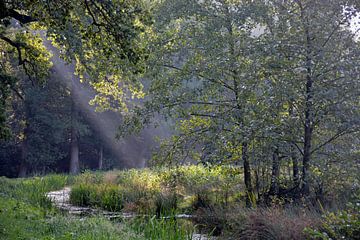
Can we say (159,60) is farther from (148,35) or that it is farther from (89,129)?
(89,129)

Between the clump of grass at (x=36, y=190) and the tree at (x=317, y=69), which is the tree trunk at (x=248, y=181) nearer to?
the tree at (x=317, y=69)

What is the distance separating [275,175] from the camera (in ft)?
37.8

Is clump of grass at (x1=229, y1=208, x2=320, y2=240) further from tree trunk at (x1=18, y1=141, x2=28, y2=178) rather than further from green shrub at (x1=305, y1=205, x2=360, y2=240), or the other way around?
tree trunk at (x1=18, y1=141, x2=28, y2=178)

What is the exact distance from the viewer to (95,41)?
8141mm

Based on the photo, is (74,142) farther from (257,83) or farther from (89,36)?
(89,36)

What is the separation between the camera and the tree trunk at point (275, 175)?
36.9 feet

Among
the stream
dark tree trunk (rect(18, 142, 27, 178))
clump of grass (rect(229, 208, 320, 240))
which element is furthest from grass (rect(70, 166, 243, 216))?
dark tree trunk (rect(18, 142, 27, 178))

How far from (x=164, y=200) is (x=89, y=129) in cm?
2543

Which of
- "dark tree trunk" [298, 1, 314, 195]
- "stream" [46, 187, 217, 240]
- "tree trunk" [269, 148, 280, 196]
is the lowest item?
"stream" [46, 187, 217, 240]

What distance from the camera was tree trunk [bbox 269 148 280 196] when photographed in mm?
11242

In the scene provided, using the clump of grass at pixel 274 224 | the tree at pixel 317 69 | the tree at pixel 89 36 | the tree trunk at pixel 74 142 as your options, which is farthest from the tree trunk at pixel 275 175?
the tree trunk at pixel 74 142

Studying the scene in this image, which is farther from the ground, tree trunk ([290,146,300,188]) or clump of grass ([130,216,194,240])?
tree trunk ([290,146,300,188])

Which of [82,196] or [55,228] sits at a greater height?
[82,196]

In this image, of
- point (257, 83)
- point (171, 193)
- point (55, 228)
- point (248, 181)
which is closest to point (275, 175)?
point (248, 181)
